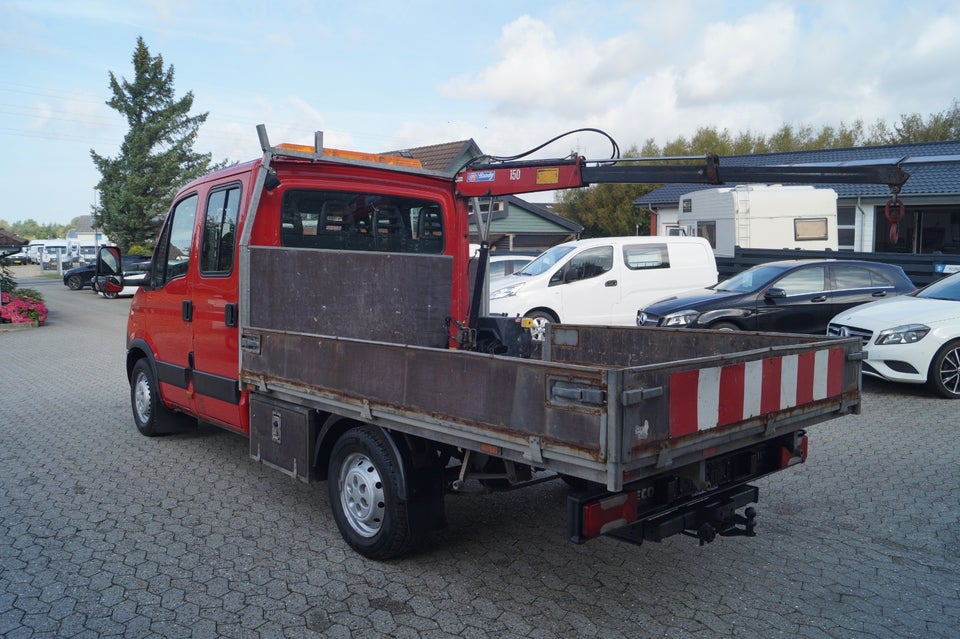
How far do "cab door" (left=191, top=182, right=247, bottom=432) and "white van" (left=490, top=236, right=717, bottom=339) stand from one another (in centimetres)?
751

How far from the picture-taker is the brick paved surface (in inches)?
151

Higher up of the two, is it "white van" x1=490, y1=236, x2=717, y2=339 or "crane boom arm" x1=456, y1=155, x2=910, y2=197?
"crane boom arm" x1=456, y1=155, x2=910, y2=197

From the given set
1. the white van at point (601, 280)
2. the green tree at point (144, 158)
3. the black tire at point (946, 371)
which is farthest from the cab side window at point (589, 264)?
the green tree at point (144, 158)

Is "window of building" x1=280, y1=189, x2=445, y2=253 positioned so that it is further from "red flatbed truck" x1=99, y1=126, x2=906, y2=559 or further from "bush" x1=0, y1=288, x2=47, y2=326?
"bush" x1=0, y1=288, x2=47, y2=326

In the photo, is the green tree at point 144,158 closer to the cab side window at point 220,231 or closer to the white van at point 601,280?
the white van at point 601,280

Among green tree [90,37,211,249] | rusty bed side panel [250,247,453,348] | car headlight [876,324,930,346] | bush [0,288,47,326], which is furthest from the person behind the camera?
green tree [90,37,211,249]

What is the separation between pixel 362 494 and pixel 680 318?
711cm

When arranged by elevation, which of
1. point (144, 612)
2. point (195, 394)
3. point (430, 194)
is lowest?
point (144, 612)

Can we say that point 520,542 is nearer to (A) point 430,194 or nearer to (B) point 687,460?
(B) point 687,460

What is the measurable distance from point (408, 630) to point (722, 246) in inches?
744

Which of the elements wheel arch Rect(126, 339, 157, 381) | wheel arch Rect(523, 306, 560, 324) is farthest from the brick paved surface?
wheel arch Rect(523, 306, 560, 324)

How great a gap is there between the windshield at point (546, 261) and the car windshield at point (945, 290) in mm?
5909

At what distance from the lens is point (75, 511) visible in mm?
5484

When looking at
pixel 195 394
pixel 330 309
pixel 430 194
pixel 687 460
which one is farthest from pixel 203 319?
pixel 687 460
